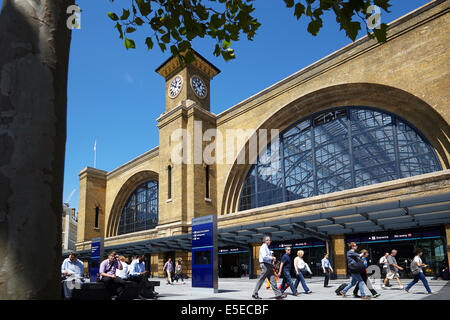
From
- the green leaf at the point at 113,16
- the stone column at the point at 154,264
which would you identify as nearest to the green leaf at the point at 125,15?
the green leaf at the point at 113,16

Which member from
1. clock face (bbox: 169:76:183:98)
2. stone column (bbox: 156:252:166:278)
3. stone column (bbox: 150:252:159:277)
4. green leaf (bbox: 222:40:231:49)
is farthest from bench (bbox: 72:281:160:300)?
clock face (bbox: 169:76:183:98)

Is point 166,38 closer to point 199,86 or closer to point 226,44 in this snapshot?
point 226,44

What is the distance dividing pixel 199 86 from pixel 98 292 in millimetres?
23899

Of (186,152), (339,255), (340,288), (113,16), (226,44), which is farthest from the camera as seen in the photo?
(186,152)

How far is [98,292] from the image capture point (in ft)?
32.6

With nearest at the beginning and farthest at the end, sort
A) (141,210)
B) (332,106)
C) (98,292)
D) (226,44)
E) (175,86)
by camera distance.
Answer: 1. (226,44)
2. (98,292)
3. (332,106)
4. (175,86)
5. (141,210)

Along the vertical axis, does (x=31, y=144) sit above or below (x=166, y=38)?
below

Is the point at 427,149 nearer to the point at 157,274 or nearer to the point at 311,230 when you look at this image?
the point at 311,230

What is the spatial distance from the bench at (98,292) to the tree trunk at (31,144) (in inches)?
326

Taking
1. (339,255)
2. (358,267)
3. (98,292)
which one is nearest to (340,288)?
(358,267)

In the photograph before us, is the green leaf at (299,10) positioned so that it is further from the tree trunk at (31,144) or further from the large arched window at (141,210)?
the large arched window at (141,210)

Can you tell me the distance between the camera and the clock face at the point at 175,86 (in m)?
30.9

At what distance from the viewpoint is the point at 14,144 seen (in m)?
2.11

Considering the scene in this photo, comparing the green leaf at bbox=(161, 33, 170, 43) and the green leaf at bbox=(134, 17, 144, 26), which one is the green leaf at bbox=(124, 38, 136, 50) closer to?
→ the green leaf at bbox=(134, 17, 144, 26)
